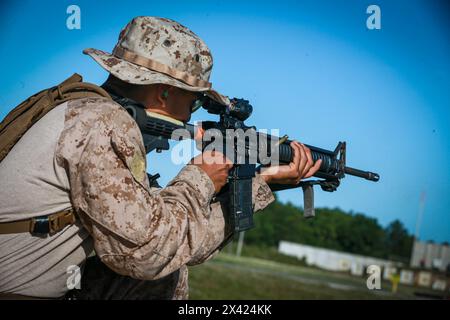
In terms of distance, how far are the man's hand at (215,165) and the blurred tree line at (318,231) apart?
66700mm

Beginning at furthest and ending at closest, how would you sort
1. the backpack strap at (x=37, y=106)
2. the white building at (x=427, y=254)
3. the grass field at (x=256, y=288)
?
the white building at (x=427, y=254)
the grass field at (x=256, y=288)
the backpack strap at (x=37, y=106)

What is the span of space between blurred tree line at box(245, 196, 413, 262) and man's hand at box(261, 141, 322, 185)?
65.8 m

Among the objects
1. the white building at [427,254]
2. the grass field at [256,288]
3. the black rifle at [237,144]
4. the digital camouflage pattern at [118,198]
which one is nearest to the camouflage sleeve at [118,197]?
the digital camouflage pattern at [118,198]

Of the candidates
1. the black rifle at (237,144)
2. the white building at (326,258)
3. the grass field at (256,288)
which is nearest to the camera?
the black rifle at (237,144)

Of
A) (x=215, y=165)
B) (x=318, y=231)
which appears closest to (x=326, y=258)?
(x=318, y=231)

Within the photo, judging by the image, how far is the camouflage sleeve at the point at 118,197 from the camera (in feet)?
10.4

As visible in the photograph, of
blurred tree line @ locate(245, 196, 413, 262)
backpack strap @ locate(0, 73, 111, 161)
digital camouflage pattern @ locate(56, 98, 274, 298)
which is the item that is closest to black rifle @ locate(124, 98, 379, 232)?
backpack strap @ locate(0, 73, 111, 161)

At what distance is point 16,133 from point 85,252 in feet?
2.62

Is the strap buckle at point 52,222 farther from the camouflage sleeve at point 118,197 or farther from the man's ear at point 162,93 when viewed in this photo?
the man's ear at point 162,93

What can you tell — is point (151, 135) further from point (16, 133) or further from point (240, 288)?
point (240, 288)

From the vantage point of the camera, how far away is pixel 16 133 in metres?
3.43

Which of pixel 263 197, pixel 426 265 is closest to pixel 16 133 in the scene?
pixel 263 197

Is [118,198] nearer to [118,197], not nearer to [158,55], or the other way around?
[118,197]

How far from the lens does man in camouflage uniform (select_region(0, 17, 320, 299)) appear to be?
10.5ft
